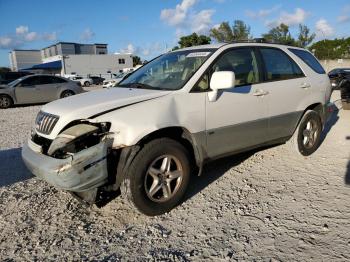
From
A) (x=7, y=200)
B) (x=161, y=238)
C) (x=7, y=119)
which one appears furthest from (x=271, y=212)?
(x=7, y=119)

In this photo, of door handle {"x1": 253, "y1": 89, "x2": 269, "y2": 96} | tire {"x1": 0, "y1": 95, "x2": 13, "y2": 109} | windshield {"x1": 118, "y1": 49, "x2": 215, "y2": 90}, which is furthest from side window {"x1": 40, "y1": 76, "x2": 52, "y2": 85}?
door handle {"x1": 253, "y1": 89, "x2": 269, "y2": 96}

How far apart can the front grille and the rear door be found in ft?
8.94

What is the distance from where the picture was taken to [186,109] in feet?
12.6

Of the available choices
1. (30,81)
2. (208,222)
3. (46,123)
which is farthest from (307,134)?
(30,81)

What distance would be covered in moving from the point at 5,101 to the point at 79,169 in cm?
1319

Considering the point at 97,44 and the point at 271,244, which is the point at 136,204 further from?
the point at 97,44

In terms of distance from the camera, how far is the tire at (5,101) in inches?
573

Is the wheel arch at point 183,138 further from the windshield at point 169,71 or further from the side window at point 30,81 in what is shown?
the side window at point 30,81

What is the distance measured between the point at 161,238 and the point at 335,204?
2052 mm

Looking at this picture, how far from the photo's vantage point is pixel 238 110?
14.2 feet

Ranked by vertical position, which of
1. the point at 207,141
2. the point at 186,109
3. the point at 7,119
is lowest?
the point at 7,119

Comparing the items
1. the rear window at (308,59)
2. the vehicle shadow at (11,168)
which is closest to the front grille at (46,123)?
the vehicle shadow at (11,168)

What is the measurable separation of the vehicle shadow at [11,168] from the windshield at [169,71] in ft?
6.63

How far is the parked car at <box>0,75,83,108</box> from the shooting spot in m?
14.7
